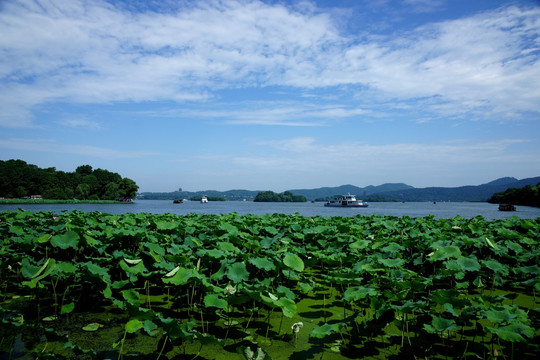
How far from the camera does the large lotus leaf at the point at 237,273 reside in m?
3.48

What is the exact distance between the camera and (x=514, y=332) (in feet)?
7.70

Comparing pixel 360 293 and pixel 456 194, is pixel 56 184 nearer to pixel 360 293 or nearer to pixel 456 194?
pixel 360 293

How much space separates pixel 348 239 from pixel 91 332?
170 inches

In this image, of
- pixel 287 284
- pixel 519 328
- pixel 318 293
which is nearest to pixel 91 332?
pixel 287 284

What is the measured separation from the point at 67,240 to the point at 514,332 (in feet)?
15.5

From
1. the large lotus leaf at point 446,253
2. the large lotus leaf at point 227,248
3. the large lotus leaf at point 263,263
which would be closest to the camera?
the large lotus leaf at point 263,263

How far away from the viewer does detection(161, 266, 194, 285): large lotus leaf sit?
3.13 metres

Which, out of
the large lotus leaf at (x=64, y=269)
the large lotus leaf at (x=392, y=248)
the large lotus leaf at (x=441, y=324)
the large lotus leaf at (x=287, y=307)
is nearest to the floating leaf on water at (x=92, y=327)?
the large lotus leaf at (x=64, y=269)

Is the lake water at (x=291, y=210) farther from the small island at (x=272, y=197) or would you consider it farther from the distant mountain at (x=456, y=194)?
the distant mountain at (x=456, y=194)

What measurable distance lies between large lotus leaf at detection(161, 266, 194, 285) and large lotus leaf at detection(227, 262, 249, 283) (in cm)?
46

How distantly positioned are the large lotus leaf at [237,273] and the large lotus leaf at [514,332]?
A: 85.8 inches

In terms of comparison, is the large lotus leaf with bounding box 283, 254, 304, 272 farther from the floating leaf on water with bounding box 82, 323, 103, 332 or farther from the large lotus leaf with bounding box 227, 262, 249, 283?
the floating leaf on water with bounding box 82, 323, 103, 332

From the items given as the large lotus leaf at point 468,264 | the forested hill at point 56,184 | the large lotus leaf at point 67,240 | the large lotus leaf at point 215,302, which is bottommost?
the large lotus leaf at point 215,302

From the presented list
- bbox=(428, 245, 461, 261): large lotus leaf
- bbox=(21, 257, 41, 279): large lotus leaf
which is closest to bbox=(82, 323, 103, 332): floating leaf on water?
bbox=(21, 257, 41, 279): large lotus leaf
